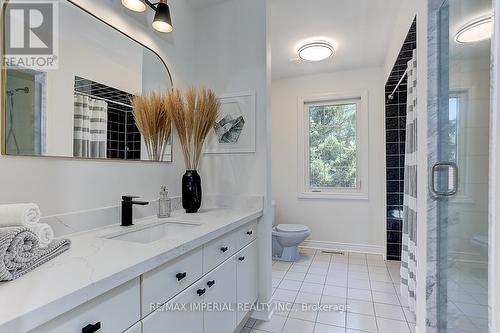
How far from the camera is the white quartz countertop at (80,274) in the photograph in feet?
1.88

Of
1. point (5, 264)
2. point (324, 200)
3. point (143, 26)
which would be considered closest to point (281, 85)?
point (324, 200)

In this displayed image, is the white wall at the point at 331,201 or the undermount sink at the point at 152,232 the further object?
the white wall at the point at 331,201

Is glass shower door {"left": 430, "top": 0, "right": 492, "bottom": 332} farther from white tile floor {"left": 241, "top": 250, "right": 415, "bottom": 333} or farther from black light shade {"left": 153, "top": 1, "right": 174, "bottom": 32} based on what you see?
black light shade {"left": 153, "top": 1, "right": 174, "bottom": 32}

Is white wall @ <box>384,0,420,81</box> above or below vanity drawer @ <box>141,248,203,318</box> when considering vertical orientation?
above

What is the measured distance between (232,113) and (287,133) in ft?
5.95

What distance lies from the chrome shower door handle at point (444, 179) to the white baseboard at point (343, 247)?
2.21 meters

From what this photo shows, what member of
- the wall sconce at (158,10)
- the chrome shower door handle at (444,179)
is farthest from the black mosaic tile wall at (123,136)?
the chrome shower door handle at (444,179)

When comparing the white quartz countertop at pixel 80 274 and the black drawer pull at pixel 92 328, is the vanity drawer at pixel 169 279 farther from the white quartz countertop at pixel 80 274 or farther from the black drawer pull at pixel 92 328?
the black drawer pull at pixel 92 328

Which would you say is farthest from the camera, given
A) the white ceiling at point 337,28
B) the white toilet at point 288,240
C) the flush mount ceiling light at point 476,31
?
→ the white toilet at point 288,240

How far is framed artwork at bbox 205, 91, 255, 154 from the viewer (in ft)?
6.61

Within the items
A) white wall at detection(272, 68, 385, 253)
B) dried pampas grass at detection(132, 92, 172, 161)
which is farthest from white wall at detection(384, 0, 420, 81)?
dried pampas grass at detection(132, 92, 172, 161)

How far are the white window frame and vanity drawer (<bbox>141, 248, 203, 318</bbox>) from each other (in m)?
2.65

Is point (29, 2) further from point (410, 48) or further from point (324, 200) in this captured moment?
point (324, 200)

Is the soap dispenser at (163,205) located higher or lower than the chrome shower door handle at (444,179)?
lower
